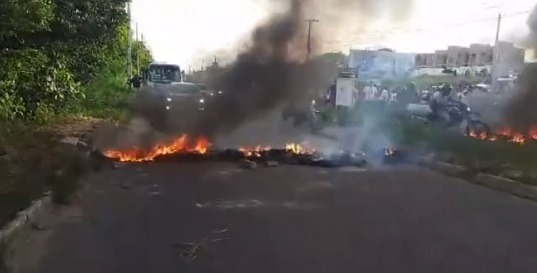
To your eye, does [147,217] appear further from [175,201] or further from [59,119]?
[59,119]

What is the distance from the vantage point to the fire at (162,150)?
1214 centimetres

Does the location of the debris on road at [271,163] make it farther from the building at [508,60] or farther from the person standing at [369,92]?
the person standing at [369,92]

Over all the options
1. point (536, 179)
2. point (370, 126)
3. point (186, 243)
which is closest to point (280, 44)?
point (370, 126)

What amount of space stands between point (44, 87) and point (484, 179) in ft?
34.8

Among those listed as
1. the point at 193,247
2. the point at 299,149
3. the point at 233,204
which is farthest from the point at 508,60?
the point at 193,247

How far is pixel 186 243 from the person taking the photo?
18.5 feet

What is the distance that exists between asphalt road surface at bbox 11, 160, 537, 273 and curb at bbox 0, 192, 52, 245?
152mm

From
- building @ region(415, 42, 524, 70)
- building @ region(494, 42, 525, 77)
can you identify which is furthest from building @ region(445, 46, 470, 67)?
building @ region(494, 42, 525, 77)

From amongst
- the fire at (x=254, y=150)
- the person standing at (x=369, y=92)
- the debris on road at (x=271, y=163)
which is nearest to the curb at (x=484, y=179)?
the debris on road at (x=271, y=163)

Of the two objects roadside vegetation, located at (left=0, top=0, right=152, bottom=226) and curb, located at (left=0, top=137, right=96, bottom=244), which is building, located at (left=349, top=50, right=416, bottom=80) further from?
curb, located at (left=0, top=137, right=96, bottom=244)

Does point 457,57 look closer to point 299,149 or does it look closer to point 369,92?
point 369,92

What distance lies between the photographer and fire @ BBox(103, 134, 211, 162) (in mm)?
12141

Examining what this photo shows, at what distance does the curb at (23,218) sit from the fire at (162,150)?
15.2 ft

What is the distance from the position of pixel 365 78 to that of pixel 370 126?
244 inches
